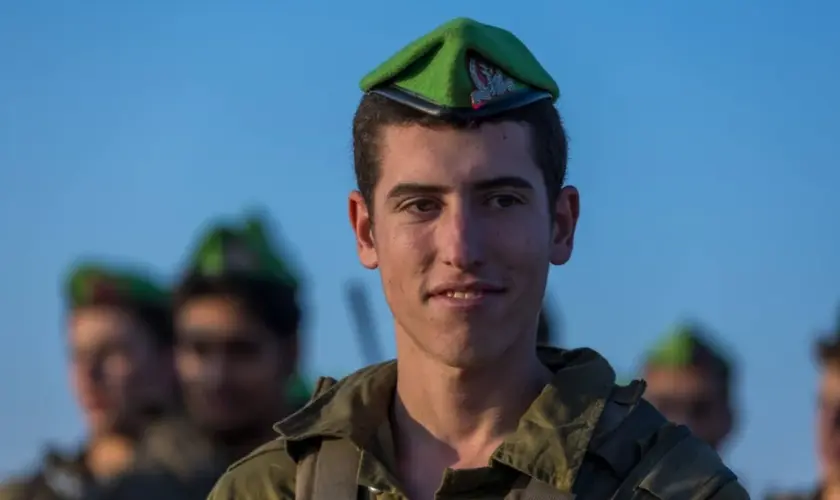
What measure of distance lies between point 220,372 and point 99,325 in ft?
2.84

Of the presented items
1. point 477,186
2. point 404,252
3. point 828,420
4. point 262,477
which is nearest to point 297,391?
point 828,420

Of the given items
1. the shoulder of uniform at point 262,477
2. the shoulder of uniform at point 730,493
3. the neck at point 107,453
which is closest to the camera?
the shoulder of uniform at point 730,493

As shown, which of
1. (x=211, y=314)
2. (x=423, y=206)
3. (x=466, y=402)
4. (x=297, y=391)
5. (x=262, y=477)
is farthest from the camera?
(x=297, y=391)

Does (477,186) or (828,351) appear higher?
(477,186)

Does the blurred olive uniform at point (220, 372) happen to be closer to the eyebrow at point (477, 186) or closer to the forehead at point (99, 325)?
the forehead at point (99, 325)

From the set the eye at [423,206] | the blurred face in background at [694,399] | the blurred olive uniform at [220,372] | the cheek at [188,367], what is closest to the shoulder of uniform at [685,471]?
the eye at [423,206]

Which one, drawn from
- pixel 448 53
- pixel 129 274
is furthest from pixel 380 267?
pixel 129 274

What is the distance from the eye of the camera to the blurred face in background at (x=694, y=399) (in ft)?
29.5

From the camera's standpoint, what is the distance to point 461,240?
12.4 ft

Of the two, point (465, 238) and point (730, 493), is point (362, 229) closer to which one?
point (465, 238)

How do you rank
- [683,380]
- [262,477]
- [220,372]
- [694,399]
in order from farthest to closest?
[683,380] < [694,399] < [220,372] < [262,477]

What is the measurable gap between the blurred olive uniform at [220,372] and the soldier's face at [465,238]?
8.63 feet

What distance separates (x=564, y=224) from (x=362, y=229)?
0.47 metres

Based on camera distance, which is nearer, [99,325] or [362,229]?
[362,229]
